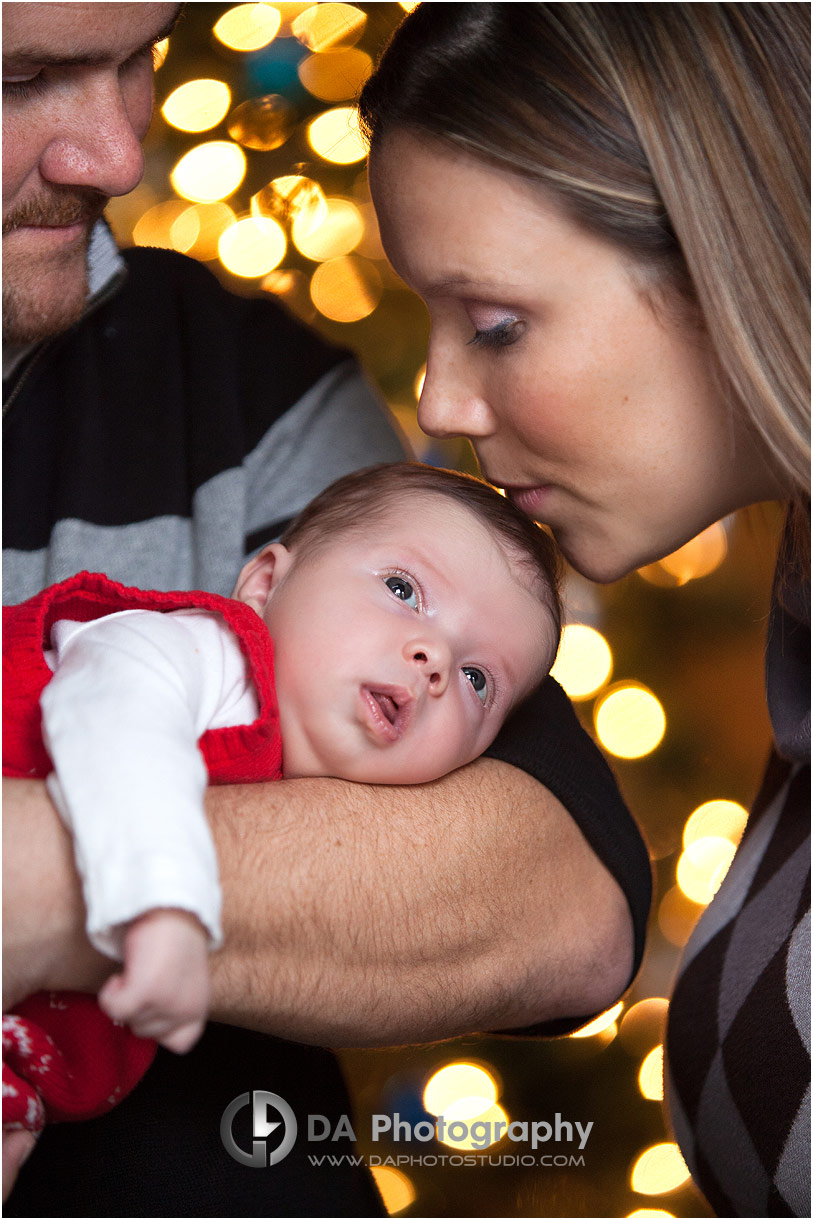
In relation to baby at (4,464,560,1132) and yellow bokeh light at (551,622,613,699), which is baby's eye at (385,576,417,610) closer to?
baby at (4,464,560,1132)

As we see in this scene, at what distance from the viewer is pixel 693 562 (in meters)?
2.08

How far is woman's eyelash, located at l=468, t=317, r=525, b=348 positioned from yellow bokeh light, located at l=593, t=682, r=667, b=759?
1.08 metres

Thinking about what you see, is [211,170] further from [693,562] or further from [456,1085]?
[456,1085]

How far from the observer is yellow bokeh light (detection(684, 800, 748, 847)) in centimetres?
214

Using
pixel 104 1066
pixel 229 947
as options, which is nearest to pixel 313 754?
pixel 229 947

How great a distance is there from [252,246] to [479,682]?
48.8 inches

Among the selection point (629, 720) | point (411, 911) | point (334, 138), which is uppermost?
point (334, 138)

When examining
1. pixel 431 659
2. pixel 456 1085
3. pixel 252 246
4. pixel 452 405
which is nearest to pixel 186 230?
pixel 252 246

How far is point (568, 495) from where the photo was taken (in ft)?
4.09

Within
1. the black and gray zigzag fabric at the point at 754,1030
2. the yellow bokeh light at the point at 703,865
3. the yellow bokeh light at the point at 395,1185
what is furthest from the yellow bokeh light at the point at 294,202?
the yellow bokeh light at the point at 395,1185

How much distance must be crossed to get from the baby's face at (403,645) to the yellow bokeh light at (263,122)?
109 centimetres

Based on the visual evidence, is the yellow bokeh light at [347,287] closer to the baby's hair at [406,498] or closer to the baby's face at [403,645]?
the baby's hair at [406,498]

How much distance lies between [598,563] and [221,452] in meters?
0.58

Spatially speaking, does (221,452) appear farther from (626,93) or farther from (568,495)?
(626,93)
